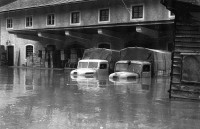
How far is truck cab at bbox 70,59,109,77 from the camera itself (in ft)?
71.6

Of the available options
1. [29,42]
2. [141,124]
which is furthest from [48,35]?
[141,124]

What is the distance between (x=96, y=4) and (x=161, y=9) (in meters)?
6.71

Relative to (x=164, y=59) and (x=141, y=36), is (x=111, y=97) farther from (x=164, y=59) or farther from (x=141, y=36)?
(x=141, y=36)

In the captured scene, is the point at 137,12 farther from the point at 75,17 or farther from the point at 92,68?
the point at 92,68

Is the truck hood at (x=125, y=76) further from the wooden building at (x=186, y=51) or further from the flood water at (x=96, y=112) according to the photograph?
the wooden building at (x=186, y=51)

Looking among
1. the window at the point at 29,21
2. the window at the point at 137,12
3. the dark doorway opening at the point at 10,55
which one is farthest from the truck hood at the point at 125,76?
the dark doorway opening at the point at 10,55

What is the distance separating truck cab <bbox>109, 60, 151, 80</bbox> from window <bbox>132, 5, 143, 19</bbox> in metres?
7.69

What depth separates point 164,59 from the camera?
24.3 meters

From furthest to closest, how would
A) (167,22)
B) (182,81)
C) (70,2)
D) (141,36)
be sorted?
1. (70,2)
2. (141,36)
3. (167,22)
4. (182,81)

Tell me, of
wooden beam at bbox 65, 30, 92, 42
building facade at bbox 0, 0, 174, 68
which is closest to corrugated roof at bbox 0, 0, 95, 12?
building facade at bbox 0, 0, 174, 68

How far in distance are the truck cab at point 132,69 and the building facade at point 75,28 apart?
4139 mm

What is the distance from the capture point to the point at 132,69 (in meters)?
21.0

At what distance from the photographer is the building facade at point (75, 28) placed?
27.2 metres

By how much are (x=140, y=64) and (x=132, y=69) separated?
0.58 meters
